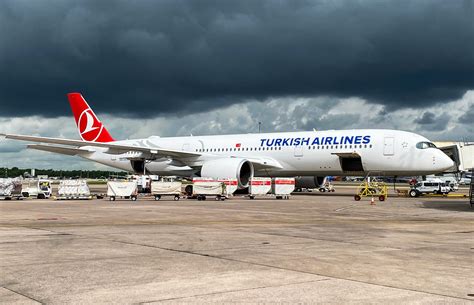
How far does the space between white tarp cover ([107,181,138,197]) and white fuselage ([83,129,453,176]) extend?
6683 mm

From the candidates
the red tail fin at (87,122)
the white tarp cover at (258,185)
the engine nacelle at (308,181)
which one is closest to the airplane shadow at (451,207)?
the white tarp cover at (258,185)

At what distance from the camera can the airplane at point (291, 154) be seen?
34125mm

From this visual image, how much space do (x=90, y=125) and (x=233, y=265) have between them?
42747 mm

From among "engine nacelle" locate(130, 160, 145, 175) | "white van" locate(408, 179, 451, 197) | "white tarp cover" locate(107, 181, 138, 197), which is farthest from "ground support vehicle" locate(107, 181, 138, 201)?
"white van" locate(408, 179, 451, 197)

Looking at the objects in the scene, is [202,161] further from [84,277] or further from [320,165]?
[84,277]

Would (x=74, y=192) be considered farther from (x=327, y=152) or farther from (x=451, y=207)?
(x=451, y=207)

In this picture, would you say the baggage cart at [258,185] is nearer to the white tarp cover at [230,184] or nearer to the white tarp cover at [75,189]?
the white tarp cover at [230,184]

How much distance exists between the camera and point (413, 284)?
6.57 meters

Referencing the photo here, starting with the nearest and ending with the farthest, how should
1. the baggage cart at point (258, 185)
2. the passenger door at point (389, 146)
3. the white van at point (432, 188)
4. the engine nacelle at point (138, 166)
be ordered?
the passenger door at point (389, 146), the baggage cart at point (258, 185), the engine nacelle at point (138, 166), the white van at point (432, 188)

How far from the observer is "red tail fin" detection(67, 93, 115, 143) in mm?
48188

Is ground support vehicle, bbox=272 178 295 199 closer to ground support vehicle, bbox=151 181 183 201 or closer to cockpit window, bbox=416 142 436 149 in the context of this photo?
ground support vehicle, bbox=151 181 183 201

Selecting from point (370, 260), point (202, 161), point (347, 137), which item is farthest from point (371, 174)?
point (370, 260)

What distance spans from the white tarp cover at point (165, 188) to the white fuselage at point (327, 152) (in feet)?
15.9

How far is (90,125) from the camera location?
158ft
